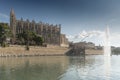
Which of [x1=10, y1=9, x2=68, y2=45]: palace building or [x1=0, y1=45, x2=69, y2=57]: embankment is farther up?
[x1=10, y1=9, x2=68, y2=45]: palace building

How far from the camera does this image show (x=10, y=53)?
95250 millimetres

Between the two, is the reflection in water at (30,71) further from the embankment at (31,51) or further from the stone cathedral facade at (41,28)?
the stone cathedral facade at (41,28)

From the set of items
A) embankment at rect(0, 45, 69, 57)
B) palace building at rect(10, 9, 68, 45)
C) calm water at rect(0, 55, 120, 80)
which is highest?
palace building at rect(10, 9, 68, 45)

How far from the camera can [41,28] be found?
169 m

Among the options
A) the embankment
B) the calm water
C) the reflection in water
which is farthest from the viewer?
the embankment

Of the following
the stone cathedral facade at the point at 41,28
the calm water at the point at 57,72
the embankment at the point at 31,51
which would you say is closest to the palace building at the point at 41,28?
the stone cathedral facade at the point at 41,28

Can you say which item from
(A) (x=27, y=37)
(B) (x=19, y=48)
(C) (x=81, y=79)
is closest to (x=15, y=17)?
(A) (x=27, y=37)

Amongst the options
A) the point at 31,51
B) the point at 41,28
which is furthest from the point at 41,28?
the point at 31,51

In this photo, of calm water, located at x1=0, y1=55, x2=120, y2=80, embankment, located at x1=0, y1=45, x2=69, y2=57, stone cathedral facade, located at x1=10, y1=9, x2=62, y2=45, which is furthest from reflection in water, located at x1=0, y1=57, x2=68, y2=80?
stone cathedral facade, located at x1=10, y1=9, x2=62, y2=45

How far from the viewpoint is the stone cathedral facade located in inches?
6127

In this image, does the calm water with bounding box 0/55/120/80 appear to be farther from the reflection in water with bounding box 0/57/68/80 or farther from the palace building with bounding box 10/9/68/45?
the palace building with bounding box 10/9/68/45

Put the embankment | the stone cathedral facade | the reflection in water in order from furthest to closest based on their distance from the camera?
the stone cathedral facade → the embankment → the reflection in water

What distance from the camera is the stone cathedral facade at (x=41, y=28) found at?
156 meters

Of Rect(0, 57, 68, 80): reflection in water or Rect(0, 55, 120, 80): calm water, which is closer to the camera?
Rect(0, 57, 68, 80): reflection in water
